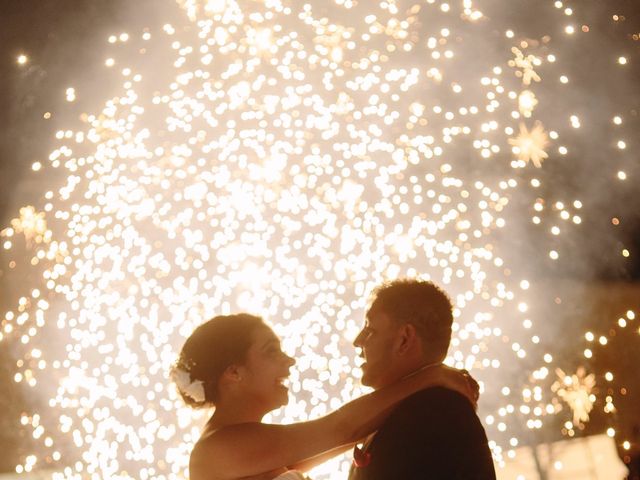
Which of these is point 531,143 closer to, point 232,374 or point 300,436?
point 232,374

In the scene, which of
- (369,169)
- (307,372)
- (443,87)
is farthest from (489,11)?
(307,372)

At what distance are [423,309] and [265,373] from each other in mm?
701

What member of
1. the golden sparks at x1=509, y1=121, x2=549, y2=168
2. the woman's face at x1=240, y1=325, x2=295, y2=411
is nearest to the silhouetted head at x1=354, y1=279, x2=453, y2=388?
the woman's face at x1=240, y1=325, x2=295, y2=411

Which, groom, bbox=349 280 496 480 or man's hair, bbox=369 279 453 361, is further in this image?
man's hair, bbox=369 279 453 361

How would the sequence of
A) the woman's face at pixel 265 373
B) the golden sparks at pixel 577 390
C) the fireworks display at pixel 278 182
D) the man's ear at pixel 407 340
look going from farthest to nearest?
1. the golden sparks at pixel 577 390
2. the fireworks display at pixel 278 182
3. the woman's face at pixel 265 373
4. the man's ear at pixel 407 340

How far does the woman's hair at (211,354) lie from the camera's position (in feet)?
10.3

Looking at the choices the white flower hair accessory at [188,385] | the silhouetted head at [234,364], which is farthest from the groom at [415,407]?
the white flower hair accessory at [188,385]

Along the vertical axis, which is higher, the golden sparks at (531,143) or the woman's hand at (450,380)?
the woman's hand at (450,380)

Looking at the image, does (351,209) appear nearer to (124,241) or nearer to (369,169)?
(369,169)

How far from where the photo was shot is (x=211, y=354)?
10.4 feet

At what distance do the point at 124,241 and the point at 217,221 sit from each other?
0.90 metres

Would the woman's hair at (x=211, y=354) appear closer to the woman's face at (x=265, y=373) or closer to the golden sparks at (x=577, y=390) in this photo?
the woman's face at (x=265, y=373)

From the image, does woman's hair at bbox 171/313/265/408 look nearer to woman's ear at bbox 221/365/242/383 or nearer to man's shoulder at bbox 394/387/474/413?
woman's ear at bbox 221/365/242/383

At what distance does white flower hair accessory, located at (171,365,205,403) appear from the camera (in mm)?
3170
